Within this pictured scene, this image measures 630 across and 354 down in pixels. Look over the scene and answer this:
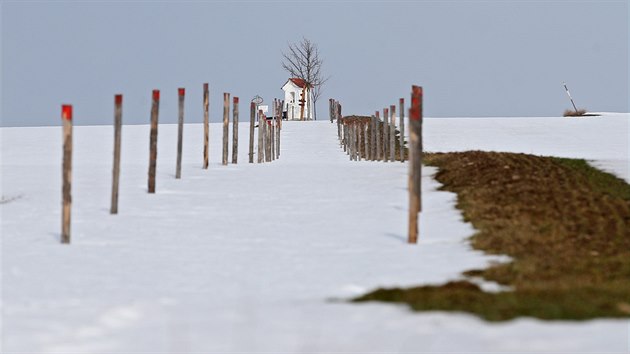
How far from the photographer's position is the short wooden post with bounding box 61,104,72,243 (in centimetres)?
1355

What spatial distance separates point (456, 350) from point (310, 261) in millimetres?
4937

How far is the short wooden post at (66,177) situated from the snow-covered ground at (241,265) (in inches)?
11.7

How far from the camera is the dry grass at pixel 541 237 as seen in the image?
349 inches

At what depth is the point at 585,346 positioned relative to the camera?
7316mm

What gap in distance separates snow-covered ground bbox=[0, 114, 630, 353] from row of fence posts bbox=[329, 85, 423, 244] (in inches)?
25.1

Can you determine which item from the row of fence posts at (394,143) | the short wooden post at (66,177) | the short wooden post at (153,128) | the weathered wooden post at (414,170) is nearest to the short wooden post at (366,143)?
the row of fence posts at (394,143)

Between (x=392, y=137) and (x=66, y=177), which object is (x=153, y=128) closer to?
(x=66, y=177)

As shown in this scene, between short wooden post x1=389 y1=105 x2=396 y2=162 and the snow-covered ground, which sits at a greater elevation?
short wooden post x1=389 y1=105 x2=396 y2=162

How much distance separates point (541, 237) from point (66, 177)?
6762 millimetres

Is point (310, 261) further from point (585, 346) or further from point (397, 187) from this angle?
point (397, 187)

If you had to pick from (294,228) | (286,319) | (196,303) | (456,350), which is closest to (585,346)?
(456,350)

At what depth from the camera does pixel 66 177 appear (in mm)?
13586

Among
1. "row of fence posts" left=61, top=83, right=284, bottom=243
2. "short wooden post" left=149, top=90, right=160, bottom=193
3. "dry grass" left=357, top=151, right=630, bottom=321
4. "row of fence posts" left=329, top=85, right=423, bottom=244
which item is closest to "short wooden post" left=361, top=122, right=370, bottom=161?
"row of fence posts" left=329, top=85, right=423, bottom=244

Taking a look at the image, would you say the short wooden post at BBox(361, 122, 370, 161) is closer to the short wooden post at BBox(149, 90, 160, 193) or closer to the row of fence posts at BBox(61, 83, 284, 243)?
the row of fence posts at BBox(61, 83, 284, 243)
